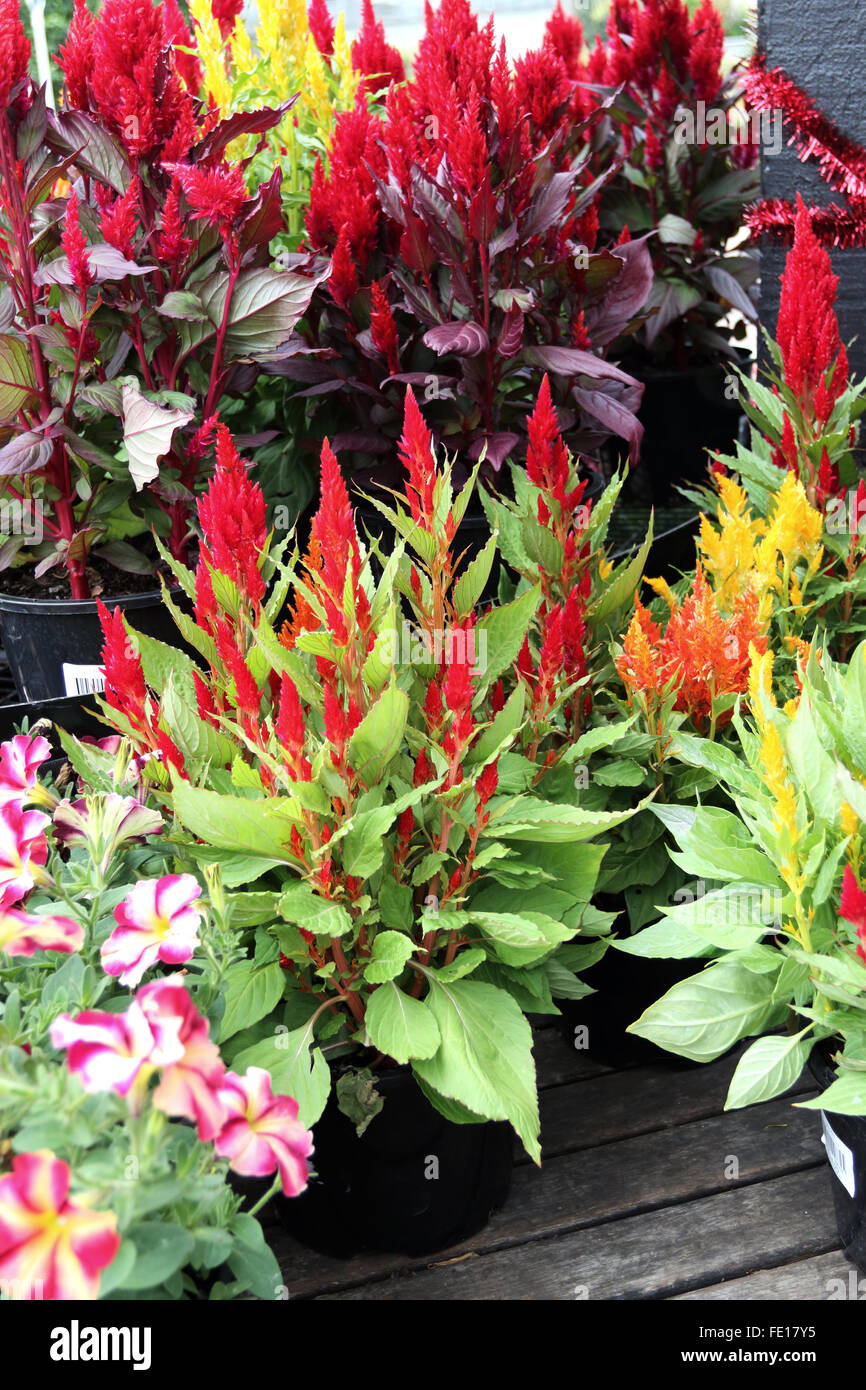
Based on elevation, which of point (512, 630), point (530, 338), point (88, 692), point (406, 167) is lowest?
point (88, 692)

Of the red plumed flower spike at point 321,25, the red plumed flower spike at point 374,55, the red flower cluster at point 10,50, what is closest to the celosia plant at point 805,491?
the red flower cluster at point 10,50

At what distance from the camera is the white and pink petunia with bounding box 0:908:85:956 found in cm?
99

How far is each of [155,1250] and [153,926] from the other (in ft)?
0.95

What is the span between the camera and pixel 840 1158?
1.24 meters

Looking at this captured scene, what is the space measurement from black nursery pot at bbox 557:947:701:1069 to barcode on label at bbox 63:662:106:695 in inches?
35.9

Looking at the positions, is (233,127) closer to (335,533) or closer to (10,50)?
(10,50)

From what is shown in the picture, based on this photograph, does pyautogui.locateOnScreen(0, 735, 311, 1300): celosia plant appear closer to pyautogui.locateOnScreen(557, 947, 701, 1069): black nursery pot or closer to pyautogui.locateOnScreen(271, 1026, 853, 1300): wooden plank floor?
pyautogui.locateOnScreen(271, 1026, 853, 1300): wooden plank floor

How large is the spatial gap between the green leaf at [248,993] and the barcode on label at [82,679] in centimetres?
85

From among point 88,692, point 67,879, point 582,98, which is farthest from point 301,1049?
point 582,98

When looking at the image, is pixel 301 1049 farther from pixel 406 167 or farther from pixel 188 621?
pixel 406 167

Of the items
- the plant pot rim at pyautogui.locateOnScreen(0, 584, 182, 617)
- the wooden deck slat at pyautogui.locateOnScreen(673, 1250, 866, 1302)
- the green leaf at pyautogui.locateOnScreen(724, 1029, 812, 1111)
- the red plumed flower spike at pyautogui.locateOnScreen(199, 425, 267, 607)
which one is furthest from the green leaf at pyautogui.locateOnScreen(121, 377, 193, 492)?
the wooden deck slat at pyautogui.locateOnScreen(673, 1250, 866, 1302)

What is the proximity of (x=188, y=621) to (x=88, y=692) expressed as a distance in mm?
650

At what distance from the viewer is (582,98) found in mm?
2928

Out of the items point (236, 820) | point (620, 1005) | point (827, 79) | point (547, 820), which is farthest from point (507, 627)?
point (827, 79)
